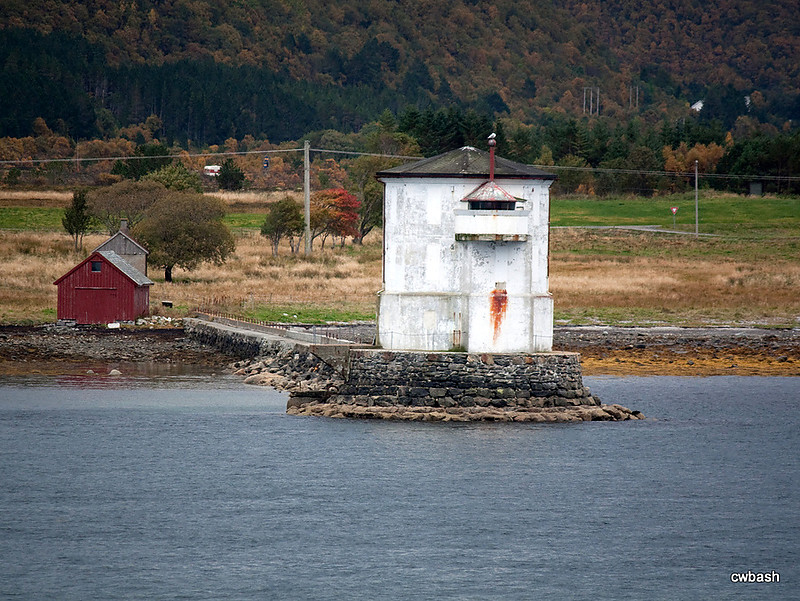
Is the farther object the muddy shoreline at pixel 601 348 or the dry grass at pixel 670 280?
the dry grass at pixel 670 280

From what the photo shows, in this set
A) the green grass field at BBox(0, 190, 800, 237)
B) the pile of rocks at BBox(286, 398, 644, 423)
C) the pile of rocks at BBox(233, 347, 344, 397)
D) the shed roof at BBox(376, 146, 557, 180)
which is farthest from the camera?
the green grass field at BBox(0, 190, 800, 237)

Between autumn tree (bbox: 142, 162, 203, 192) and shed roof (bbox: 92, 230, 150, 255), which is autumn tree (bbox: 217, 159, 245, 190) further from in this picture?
shed roof (bbox: 92, 230, 150, 255)

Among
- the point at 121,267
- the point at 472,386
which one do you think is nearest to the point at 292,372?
the point at 472,386

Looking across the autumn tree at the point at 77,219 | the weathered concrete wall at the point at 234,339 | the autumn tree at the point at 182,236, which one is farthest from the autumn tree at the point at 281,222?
the weathered concrete wall at the point at 234,339

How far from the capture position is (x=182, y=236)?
7150cm

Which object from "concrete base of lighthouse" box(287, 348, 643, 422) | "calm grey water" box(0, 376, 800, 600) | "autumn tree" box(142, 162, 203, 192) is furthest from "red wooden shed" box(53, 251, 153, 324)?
"autumn tree" box(142, 162, 203, 192)

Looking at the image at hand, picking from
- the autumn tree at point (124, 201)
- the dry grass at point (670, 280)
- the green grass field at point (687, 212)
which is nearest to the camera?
the dry grass at point (670, 280)

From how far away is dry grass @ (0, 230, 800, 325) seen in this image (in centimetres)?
6456

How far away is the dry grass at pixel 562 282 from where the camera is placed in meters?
64.6

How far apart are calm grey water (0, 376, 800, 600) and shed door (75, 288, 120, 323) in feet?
55.0

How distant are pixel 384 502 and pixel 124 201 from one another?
58140 mm

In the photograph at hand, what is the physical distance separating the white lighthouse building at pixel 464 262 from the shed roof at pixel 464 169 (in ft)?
0.13

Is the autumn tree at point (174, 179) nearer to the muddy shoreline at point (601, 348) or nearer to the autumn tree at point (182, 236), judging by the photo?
the autumn tree at point (182, 236)

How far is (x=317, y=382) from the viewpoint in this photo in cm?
4459
